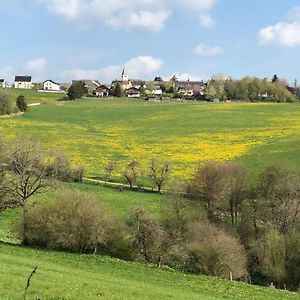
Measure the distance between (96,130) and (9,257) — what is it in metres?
67.3

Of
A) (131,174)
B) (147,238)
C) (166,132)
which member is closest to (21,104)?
(166,132)

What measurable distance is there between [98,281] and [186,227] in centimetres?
1427

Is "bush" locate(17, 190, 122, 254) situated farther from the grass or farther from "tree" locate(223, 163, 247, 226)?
"tree" locate(223, 163, 247, 226)

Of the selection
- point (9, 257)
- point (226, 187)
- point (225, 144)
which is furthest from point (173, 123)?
point (9, 257)

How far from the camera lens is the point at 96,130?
90.3m

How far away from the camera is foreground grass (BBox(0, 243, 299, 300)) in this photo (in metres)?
16.8

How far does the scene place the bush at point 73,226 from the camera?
29359mm

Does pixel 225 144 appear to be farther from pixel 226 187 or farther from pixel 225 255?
pixel 225 255

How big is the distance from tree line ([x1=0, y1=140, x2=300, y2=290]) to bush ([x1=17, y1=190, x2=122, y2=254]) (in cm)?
6

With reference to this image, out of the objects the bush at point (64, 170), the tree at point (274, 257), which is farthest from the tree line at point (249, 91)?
the tree at point (274, 257)

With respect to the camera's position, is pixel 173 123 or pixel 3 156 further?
pixel 173 123

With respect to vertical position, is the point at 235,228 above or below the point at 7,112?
below

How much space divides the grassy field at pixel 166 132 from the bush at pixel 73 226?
961 inches

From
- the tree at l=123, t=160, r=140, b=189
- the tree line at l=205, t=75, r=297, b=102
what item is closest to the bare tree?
the tree at l=123, t=160, r=140, b=189
